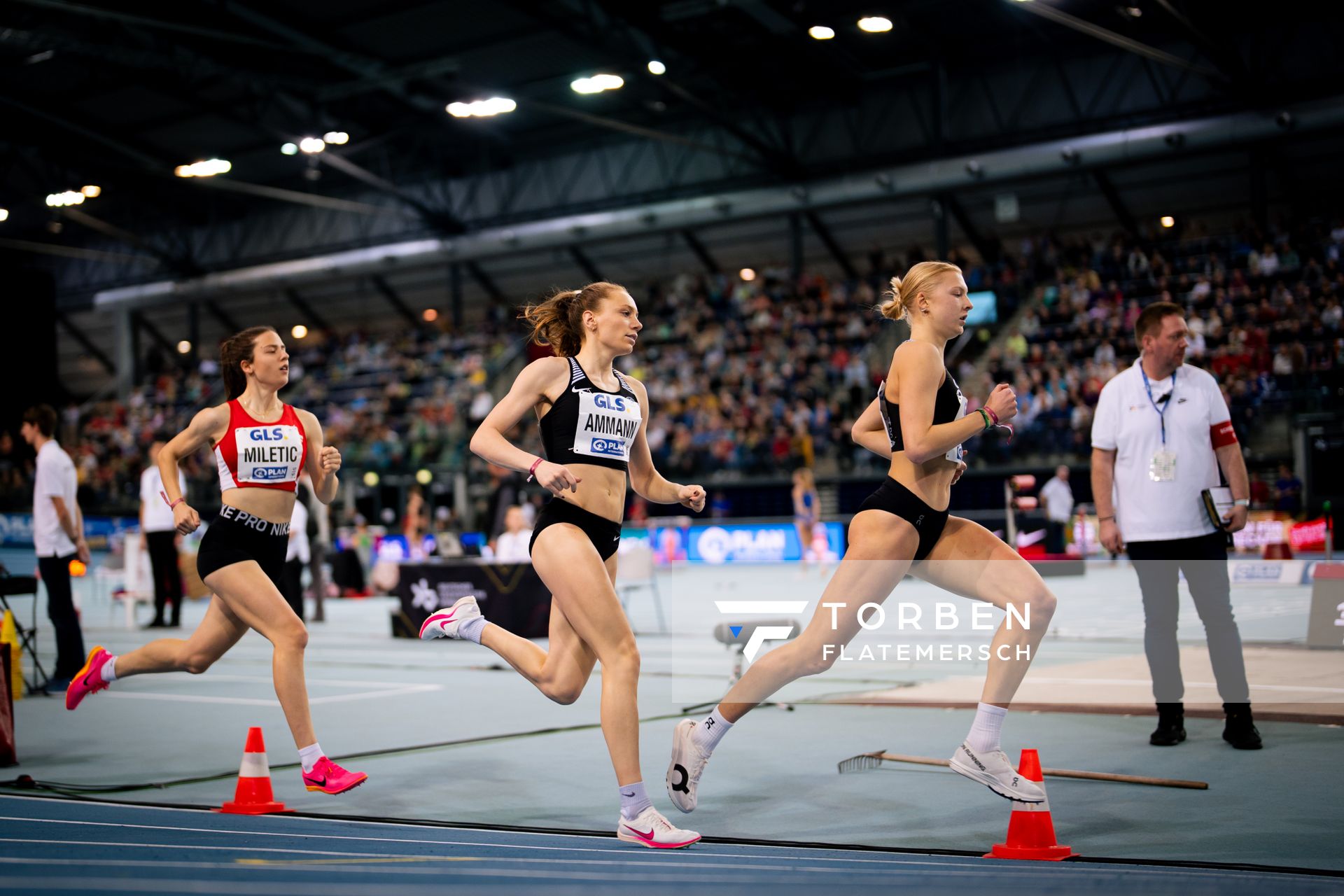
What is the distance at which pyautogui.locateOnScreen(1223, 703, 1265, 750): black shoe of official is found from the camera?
5.56m

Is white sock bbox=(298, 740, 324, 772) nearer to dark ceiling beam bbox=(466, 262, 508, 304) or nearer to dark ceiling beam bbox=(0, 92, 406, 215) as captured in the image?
dark ceiling beam bbox=(0, 92, 406, 215)

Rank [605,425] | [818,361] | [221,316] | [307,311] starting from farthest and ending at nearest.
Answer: [221,316], [307,311], [818,361], [605,425]

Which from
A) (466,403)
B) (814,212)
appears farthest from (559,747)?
(466,403)

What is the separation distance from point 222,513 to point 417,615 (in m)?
7.66

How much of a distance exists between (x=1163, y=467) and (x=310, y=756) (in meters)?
3.96

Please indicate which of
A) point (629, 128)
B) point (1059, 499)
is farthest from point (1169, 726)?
point (629, 128)

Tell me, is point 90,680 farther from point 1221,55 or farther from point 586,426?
point 1221,55

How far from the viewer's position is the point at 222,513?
521cm

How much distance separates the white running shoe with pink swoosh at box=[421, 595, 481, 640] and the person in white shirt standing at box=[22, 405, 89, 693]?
162 inches

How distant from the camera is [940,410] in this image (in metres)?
4.46

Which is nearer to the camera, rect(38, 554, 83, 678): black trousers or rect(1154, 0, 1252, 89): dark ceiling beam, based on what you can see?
rect(38, 554, 83, 678): black trousers

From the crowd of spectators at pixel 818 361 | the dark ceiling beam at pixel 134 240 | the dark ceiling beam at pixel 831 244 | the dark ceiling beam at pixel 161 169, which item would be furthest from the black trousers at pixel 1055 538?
the dark ceiling beam at pixel 134 240

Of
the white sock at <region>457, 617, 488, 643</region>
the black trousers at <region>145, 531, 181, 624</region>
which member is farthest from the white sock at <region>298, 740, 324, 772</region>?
the black trousers at <region>145, 531, 181, 624</region>

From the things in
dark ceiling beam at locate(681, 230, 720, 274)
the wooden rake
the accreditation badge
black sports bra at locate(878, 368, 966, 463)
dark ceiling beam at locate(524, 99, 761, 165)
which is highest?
dark ceiling beam at locate(524, 99, 761, 165)
